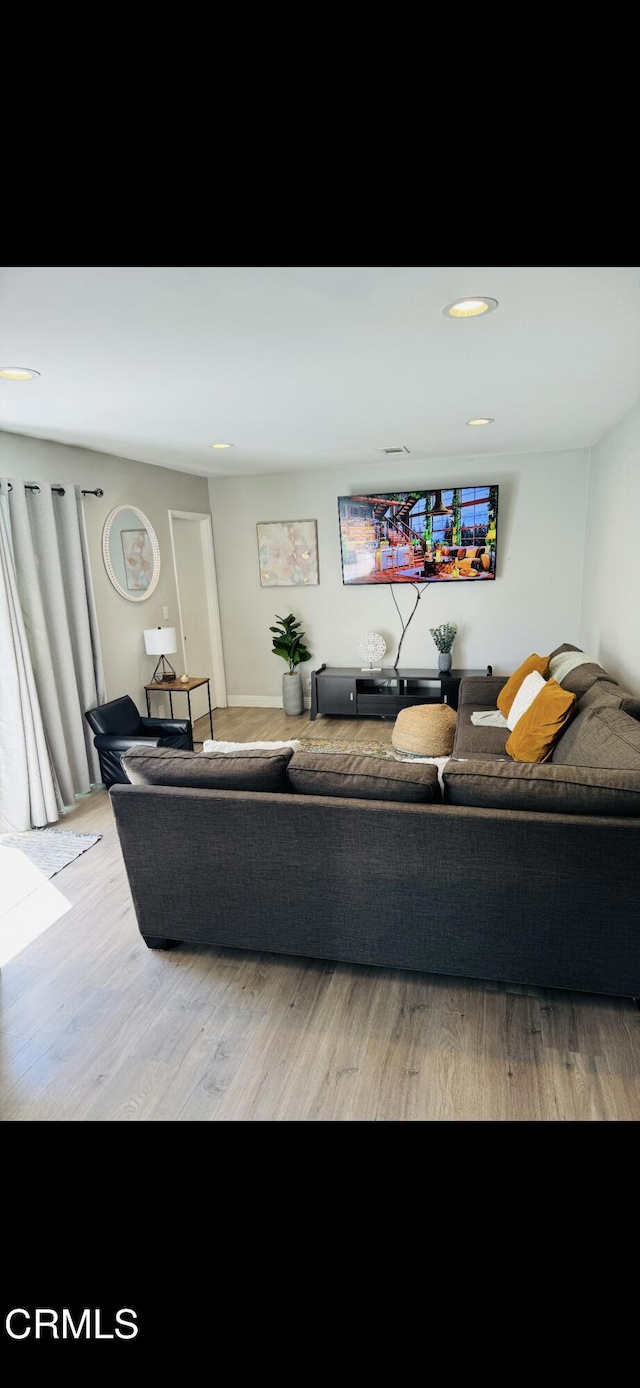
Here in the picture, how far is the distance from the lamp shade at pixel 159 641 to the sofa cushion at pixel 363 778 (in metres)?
2.63

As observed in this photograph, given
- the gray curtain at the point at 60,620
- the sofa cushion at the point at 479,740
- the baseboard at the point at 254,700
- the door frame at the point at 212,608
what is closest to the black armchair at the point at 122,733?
the gray curtain at the point at 60,620

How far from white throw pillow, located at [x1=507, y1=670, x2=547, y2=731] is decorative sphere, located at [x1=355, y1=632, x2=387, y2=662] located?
2.07 metres

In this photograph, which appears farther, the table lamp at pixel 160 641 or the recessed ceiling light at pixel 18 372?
the table lamp at pixel 160 641

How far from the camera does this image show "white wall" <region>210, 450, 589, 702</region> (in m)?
5.06

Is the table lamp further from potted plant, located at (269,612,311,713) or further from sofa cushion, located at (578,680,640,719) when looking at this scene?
sofa cushion, located at (578,680,640,719)

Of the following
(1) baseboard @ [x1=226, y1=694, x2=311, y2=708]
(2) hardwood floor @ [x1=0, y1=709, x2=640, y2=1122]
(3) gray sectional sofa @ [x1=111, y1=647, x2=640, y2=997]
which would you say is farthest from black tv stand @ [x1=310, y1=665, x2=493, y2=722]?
(2) hardwood floor @ [x1=0, y1=709, x2=640, y2=1122]

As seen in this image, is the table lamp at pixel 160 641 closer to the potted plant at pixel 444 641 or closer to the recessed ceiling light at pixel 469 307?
the potted plant at pixel 444 641

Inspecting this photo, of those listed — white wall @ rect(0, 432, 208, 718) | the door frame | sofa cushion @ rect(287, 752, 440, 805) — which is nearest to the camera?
sofa cushion @ rect(287, 752, 440, 805)

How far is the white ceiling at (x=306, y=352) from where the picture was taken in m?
1.61

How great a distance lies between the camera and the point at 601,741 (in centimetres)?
240

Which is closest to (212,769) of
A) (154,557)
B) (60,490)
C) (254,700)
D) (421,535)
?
(60,490)

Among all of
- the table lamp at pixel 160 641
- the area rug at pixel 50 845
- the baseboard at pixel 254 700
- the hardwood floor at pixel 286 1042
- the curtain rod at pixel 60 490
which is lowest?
the hardwood floor at pixel 286 1042

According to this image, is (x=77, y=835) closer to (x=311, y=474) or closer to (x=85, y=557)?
(x=85, y=557)
